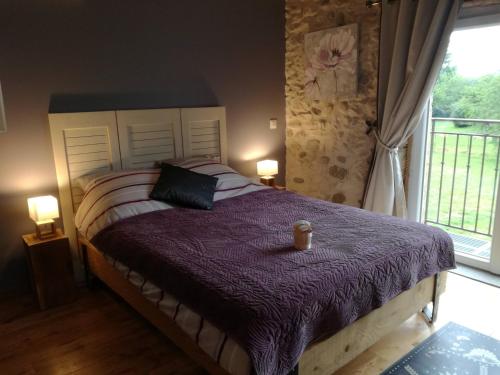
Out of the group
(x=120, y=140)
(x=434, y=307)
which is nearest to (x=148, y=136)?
(x=120, y=140)

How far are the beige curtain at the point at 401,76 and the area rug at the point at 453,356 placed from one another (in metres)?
1.26

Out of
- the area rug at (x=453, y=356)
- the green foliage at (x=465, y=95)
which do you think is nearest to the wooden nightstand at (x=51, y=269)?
the area rug at (x=453, y=356)

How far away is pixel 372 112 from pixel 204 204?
173 cm

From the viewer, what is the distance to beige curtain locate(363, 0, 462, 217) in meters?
2.81

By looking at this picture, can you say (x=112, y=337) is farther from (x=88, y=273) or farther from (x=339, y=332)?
(x=339, y=332)

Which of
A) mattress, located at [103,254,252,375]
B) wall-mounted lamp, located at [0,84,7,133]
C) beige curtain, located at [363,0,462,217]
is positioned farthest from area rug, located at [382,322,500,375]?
wall-mounted lamp, located at [0,84,7,133]

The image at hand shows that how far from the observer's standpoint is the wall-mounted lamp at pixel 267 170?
13.0ft

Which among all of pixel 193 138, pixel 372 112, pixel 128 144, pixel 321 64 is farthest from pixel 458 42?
pixel 128 144

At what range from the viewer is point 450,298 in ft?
8.91

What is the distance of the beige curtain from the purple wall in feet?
4.21

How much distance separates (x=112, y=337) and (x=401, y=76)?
283cm

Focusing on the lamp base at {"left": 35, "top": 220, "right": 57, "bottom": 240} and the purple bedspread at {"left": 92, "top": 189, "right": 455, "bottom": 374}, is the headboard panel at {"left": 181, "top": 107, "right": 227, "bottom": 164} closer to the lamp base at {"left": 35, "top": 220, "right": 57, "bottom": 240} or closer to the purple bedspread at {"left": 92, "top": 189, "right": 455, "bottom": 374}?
the purple bedspread at {"left": 92, "top": 189, "right": 455, "bottom": 374}

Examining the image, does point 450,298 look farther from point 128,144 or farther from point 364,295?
point 128,144

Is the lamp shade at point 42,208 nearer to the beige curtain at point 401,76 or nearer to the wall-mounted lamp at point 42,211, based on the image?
the wall-mounted lamp at point 42,211
